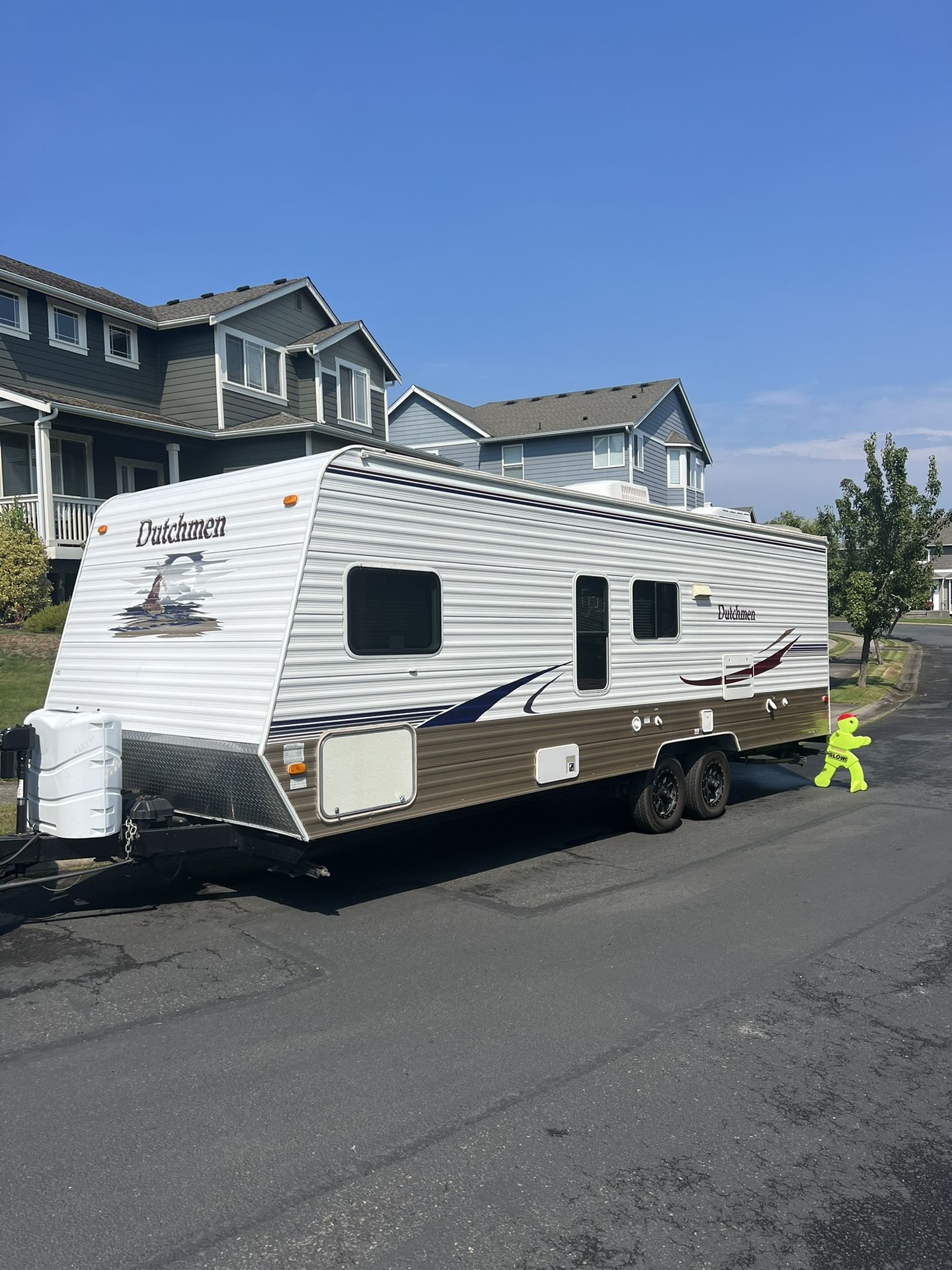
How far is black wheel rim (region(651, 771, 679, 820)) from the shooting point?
10.0 metres

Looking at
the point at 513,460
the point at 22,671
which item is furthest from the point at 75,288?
the point at 513,460

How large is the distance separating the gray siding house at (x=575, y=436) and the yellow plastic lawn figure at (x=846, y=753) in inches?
970

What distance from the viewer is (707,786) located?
10805mm

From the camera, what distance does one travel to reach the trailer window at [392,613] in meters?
6.80

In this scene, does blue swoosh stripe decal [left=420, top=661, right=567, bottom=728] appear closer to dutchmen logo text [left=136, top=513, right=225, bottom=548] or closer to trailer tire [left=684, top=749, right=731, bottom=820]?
dutchmen logo text [left=136, top=513, right=225, bottom=548]

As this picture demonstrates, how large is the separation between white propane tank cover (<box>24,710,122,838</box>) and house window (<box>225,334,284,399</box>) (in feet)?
68.8

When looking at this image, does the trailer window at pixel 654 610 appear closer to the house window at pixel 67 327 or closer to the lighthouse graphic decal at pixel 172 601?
the lighthouse graphic decal at pixel 172 601

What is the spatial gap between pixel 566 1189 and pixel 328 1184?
88 cm

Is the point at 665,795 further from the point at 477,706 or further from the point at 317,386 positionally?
the point at 317,386

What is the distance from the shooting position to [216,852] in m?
6.99

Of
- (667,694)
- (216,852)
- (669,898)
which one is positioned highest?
(667,694)

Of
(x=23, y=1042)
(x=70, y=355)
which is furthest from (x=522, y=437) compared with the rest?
(x=23, y=1042)

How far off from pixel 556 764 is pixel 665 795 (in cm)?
218

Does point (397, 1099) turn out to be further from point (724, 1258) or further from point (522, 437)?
point (522, 437)
